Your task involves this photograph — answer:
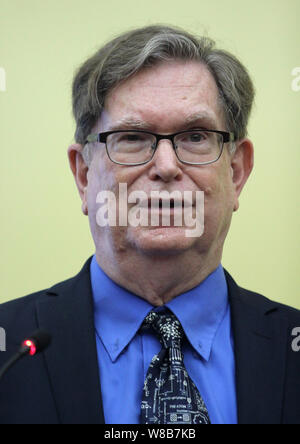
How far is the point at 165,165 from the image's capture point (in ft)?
4.63

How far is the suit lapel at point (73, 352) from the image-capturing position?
1.29 meters

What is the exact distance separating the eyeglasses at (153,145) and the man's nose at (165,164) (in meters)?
0.02

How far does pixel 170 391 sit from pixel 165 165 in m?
0.50

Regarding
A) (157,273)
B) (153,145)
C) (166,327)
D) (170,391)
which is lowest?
(170,391)

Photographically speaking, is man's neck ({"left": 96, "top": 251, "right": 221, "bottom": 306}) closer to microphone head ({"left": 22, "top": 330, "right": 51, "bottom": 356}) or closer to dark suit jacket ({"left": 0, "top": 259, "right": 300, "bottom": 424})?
dark suit jacket ({"left": 0, "top": 259, "right": 300, "bottom": 424})

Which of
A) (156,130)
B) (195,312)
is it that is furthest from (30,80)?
(195,312)

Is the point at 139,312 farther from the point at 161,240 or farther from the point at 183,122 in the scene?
the point at 183,122

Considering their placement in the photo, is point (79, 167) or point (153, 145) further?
point (79, 167)

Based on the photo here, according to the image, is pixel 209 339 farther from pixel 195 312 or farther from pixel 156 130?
pixel 156 130

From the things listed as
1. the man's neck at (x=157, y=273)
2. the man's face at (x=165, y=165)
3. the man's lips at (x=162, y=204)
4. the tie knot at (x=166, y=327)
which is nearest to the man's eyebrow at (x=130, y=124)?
the man's face at (x=165, y=165)

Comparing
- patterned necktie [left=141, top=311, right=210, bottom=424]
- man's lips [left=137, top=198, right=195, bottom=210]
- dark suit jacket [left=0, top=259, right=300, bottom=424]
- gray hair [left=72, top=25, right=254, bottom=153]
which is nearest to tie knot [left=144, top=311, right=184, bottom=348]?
patterned necktie [left=141, top=311, right=210, bottom=424]

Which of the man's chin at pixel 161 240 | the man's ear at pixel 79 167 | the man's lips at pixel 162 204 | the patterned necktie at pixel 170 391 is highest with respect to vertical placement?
the man's ear at pixel 79 167

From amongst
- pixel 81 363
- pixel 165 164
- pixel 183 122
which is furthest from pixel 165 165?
pixel 81 363

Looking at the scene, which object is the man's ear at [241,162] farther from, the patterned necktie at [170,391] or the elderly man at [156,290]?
the patterned necktie at [170,391]
